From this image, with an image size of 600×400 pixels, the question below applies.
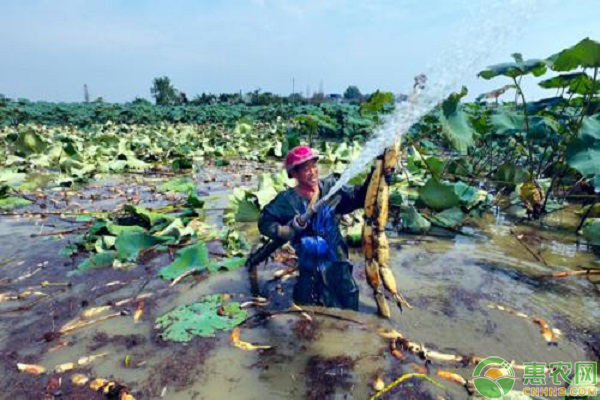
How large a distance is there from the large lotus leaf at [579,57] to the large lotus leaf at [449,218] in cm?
198

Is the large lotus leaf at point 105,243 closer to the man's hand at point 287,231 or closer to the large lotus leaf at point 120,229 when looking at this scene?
the large lotus leaf at point 120,229

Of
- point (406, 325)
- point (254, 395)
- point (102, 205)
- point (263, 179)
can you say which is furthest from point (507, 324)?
point (102, 205)

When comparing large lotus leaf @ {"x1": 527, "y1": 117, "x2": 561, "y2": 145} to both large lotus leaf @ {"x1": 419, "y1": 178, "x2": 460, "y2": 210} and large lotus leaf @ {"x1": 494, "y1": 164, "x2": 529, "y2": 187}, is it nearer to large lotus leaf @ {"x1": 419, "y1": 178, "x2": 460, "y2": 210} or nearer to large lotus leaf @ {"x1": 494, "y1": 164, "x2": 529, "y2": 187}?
large lotus leaf @ {"x1": 494, "y1": 164, "x2": 529, "y2": 187}

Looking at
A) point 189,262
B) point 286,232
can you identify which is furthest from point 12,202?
point 286,232

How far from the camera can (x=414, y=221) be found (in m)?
5.11

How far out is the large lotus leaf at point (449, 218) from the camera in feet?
17.0

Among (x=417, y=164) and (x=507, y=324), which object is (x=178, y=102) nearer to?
(x=417, y=164)

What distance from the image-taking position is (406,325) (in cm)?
303

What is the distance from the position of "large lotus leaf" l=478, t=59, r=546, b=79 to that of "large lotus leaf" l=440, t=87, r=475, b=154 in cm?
48

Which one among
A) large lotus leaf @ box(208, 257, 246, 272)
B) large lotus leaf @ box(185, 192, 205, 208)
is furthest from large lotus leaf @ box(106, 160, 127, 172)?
large lotus leaf @ box(208, 257, 246, 272)

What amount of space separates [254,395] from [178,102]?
3914 cm

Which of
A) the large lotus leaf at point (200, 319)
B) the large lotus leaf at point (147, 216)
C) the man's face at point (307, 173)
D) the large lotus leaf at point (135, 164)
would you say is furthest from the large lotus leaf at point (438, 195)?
the large lotus leaf at point (135, 164)

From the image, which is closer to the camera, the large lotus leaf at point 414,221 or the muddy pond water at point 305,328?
the muddy pond water at point 305,328

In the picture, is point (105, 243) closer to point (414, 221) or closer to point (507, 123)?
point (414, 221)
